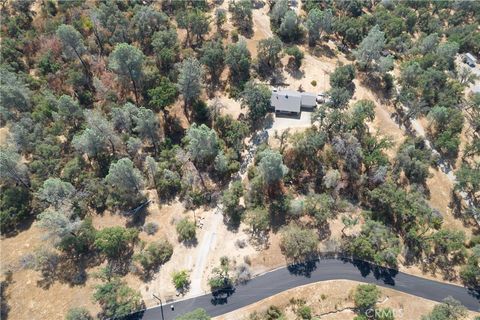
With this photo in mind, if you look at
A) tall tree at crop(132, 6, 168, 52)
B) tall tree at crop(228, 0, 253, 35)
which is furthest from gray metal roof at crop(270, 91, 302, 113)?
tall tree at crop(132, 6, 168, 52)

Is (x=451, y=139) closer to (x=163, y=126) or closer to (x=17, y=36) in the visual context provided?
(x=163, y=126)

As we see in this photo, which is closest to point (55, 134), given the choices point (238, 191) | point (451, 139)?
point (238, 191)

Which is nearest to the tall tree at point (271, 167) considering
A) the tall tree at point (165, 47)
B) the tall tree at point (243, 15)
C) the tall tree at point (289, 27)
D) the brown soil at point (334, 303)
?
the brown soil at point (334, 303)

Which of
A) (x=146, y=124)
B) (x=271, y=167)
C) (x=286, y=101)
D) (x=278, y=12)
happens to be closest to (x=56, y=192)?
(x=146, y=124)

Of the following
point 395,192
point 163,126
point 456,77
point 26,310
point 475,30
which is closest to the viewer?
point 26,310

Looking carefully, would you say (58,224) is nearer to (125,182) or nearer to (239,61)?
(125,182)
